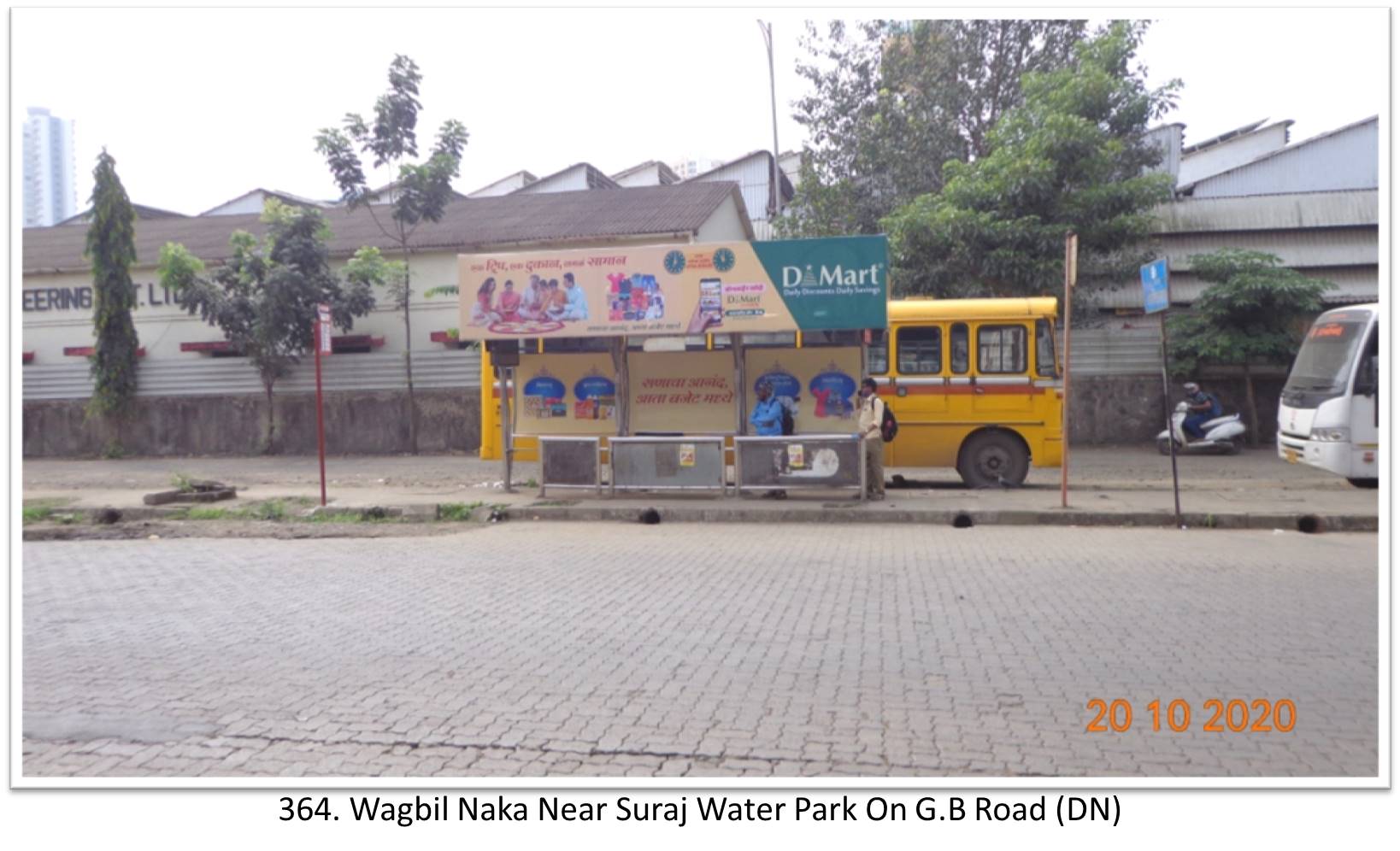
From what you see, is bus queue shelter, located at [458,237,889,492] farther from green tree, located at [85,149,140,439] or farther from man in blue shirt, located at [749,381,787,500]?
green tree, located at [85,149,140,439]

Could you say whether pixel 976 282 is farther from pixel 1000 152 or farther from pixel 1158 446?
pixel 1158 446

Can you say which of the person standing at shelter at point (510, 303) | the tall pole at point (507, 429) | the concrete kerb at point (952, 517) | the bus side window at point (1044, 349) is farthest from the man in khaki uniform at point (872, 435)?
the tall pole at point (507, 429)

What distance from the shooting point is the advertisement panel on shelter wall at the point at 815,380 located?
13.7 m

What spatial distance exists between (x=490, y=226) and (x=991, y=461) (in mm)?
16131

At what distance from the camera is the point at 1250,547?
32.5 feet

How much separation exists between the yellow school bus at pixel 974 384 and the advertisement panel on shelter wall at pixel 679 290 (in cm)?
118

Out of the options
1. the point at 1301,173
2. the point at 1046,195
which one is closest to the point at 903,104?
the point at 1046,195

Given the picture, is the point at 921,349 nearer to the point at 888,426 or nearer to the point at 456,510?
the point at 888,426

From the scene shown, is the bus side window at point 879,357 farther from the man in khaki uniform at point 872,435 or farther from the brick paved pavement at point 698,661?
the brick paved pavement at point 698,661

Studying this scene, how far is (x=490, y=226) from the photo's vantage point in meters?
25.9

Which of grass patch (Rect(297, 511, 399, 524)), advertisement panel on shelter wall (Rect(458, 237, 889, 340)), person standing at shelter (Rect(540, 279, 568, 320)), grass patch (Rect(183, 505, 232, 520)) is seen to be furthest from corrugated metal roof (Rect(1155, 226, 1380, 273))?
grass patch (Rect(183, 505, 232, 520))

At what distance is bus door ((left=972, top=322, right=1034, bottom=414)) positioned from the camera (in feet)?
45.2
